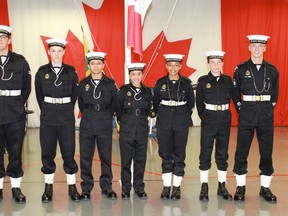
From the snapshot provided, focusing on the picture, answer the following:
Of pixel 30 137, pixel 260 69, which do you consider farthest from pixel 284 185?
pixel 30 137

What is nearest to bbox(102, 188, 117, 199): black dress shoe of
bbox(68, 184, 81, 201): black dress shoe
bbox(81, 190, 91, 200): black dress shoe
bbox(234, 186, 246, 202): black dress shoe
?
bbox(81, 190, 91, 200): black dress shoe

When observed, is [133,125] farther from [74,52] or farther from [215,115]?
[74,52]

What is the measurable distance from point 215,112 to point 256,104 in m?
0.43

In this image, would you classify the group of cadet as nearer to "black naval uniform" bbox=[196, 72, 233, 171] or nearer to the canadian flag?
"black naval uniform" bbox=[196, 72, 233, 171]

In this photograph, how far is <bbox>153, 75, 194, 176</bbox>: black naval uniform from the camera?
439 centimetres

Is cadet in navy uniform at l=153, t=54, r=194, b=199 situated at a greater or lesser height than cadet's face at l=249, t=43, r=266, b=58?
lesser

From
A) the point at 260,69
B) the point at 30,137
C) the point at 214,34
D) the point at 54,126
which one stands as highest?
the point at 214,34

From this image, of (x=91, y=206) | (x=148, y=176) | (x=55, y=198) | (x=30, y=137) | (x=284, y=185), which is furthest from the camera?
(x=30, y=137)

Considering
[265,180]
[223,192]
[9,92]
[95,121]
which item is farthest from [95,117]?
[265,180]

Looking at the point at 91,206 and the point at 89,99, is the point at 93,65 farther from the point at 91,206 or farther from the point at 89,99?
the point at 91,206

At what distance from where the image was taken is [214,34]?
10398 mm

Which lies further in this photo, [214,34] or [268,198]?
[214,34]

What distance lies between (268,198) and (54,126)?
2426mm

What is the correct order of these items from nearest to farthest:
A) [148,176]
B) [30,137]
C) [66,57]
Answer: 1. [148,176]
2. [30,137]
3. [66,57]
